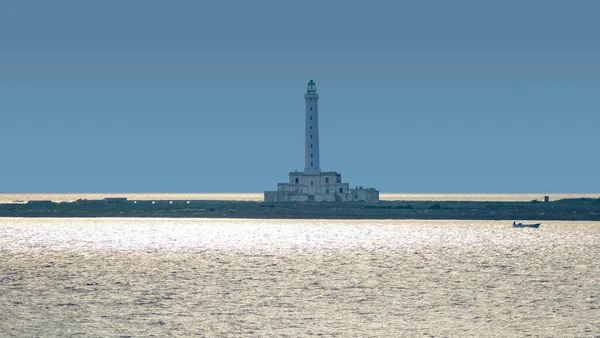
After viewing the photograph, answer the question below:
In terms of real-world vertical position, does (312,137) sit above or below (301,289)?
above

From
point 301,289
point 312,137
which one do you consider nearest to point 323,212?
point 312,137

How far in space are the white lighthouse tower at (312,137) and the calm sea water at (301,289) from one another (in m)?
76.9

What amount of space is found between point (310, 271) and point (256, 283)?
781 cm

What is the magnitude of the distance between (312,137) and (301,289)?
378ft

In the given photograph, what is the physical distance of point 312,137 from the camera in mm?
157375

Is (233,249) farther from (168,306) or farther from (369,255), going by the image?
(168,306)

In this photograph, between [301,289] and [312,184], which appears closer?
[301,289]

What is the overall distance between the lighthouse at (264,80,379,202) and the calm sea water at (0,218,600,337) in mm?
74751

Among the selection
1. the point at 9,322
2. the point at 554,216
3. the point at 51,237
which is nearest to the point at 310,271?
the point at 9,322

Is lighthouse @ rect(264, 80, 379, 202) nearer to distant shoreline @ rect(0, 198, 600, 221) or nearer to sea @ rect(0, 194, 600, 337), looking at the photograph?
distant shoreline @ rect(0, 198, 600, 221)

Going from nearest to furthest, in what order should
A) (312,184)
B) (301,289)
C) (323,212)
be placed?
(301,289)
(323,212)
(312,184)

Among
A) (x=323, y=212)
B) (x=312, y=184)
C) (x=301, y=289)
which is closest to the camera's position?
(x=301, y=289)

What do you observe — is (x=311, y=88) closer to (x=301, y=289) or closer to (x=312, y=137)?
(x=312, y=137)

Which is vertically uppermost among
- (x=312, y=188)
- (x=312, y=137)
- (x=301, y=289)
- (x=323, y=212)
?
(x=312, y=137)
